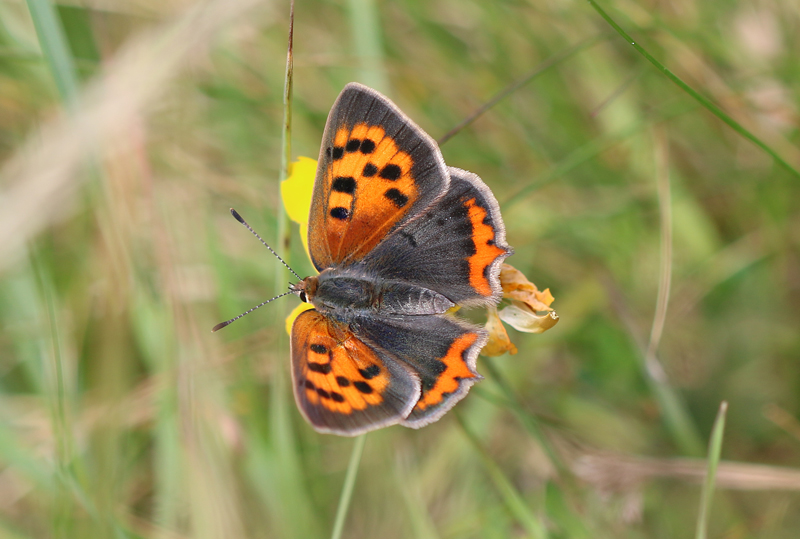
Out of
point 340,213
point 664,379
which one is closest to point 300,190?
point 340,213

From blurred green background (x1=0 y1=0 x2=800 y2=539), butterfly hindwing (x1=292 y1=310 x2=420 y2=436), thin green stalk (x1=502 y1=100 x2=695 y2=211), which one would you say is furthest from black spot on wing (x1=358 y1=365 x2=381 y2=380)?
thin green stalk (x1=502 y1=100 x2=695 y2=211)

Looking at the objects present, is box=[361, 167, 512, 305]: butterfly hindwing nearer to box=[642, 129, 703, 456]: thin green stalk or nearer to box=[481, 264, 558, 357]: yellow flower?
box=[481, 264, 558, 357]: yellow flower

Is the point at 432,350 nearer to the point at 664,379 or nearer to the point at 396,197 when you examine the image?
the point at 396,197

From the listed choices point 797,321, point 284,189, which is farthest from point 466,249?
point 797,321

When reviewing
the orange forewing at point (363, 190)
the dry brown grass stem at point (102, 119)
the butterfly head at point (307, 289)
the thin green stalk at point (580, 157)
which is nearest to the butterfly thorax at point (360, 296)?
the butterfly head at point (307, 289)

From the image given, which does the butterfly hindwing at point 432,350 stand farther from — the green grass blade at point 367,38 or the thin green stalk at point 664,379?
the green grass blade at point 367,38

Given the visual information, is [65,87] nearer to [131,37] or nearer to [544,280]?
[131,37]
